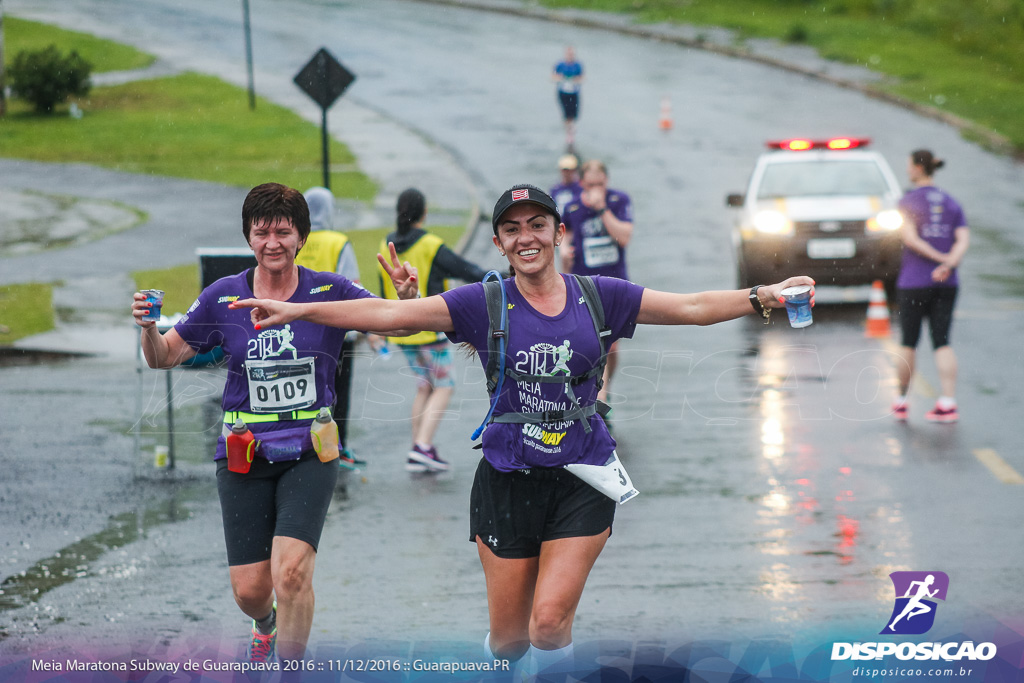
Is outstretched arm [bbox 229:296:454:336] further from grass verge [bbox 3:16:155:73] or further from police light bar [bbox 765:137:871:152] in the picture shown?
grass verge [bbox 3:16:155:73]

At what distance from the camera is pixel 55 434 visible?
10172 millimetres

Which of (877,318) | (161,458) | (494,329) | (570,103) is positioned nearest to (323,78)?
(161,458)

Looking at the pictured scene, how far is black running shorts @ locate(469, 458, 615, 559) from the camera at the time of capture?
4879 mm

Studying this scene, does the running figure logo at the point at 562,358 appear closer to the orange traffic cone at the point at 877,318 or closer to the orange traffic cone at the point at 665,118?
the orange traffic cone at the point at 877,318

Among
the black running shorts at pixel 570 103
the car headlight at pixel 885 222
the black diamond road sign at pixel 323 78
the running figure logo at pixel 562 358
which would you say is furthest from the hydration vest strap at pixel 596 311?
the black running shorts at pixel 570 103


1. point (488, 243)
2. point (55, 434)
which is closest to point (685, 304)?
point (55, 434)

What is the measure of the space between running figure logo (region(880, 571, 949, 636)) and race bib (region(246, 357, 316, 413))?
2935 millimetres

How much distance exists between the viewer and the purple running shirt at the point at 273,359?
17.5ft

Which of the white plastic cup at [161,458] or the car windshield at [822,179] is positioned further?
the car windshield at [822,179]

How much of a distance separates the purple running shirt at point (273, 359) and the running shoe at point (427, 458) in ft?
12.3

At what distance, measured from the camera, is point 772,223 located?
15.4 metres

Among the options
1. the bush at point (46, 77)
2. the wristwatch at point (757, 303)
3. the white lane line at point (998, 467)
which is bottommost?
the white lane line at point (998, 467)

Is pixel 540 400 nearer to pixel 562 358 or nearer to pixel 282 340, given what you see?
pixel 562 358

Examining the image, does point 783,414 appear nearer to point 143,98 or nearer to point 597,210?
point 597,210
